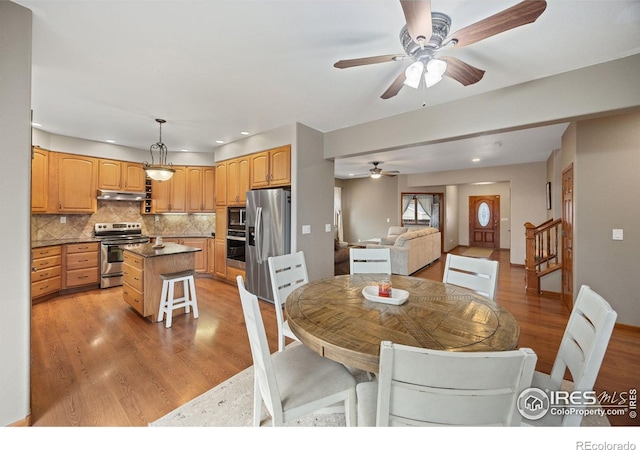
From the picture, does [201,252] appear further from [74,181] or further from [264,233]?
[74,181]

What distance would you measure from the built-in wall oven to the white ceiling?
1.60 meters

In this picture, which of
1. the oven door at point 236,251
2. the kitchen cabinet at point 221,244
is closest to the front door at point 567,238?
the oven door at point 236,251

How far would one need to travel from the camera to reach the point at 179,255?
11.0 feet

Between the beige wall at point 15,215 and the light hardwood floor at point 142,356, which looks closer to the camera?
the beige wall at point 15,215

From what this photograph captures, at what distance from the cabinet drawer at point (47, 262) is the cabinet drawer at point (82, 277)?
0.23 m

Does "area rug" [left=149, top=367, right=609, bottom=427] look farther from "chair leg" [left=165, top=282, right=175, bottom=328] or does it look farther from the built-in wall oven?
the built-in wall oven

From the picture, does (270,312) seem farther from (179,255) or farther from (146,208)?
(146,208)

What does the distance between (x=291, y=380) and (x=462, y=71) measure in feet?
7.10

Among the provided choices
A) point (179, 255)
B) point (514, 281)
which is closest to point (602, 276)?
point (514, 281)

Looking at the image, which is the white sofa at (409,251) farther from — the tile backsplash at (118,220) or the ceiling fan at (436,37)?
the tile backsplash at (118,220)

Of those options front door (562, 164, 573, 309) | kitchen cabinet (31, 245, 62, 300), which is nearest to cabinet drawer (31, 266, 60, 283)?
kitchen cabinet (31, 245, 62, 300)

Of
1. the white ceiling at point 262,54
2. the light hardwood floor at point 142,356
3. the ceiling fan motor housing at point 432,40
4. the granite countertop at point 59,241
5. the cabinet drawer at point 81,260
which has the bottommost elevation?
the light hardwood floor at point 142,356

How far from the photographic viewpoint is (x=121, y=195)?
15.6 ft

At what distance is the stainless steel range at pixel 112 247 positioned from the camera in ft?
14.3
